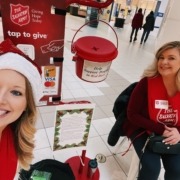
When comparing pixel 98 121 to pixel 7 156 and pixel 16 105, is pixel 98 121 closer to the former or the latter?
pixel 7 156

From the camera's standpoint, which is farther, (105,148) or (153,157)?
(105,148)

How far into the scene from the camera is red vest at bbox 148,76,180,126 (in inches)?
57.2

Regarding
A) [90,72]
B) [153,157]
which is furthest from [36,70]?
[153,157]

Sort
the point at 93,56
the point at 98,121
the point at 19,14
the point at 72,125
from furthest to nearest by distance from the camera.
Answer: the point at 98,121
the point at 72,125
the point at 19,14
the point at 93,56

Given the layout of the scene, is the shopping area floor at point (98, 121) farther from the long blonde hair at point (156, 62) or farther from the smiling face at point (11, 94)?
the long blonde hair at point (156, 62)

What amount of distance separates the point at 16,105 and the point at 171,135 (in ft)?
3.56

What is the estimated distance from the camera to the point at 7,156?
3.24 ft

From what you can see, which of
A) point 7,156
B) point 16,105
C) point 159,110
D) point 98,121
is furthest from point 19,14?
point 98,121

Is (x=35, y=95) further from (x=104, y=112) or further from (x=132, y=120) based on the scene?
(x=104, y=112)

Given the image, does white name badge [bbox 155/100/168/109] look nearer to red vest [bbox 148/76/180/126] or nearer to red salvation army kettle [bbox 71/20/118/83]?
red vest [bbox 148/76/180/126]

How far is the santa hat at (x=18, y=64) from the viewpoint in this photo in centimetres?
78

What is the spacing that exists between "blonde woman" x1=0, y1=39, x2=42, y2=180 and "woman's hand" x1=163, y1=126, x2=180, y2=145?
93cm

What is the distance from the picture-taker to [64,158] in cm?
186

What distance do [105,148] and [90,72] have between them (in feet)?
4.24
